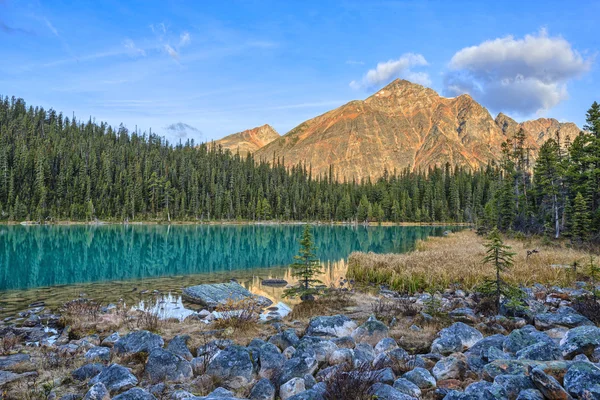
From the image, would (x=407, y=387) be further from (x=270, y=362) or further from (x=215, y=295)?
(x=215, y=295)

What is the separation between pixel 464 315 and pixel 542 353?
631cm

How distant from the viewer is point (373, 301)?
20125 millimetres

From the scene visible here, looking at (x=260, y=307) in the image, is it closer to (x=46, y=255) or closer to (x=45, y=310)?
(x=45, y=310)

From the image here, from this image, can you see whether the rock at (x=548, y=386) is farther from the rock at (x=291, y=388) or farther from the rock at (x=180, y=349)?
the rock at (x=180, y=349)

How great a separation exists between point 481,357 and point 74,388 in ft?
31.0

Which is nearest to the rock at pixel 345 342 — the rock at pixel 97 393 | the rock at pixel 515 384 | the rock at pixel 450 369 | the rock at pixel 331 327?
the rock at pixel 331 327

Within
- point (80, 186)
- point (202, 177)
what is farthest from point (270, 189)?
point (80, 186)

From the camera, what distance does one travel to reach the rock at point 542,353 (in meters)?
8.36

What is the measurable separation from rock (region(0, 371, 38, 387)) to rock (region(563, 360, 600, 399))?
11636mm

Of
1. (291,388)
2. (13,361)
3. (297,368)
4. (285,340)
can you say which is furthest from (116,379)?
(285,340)

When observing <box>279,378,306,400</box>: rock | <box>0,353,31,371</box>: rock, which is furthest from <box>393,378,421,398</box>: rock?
<box>0,353,31,371</box>: rock

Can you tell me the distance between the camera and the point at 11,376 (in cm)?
917

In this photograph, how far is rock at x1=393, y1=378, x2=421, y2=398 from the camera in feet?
24.5

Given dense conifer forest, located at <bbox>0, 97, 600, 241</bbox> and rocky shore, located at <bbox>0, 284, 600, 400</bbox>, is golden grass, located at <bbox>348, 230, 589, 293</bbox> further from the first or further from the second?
dense conifer forest, located at <bbox>0, 97, 600, 241</bbox>
